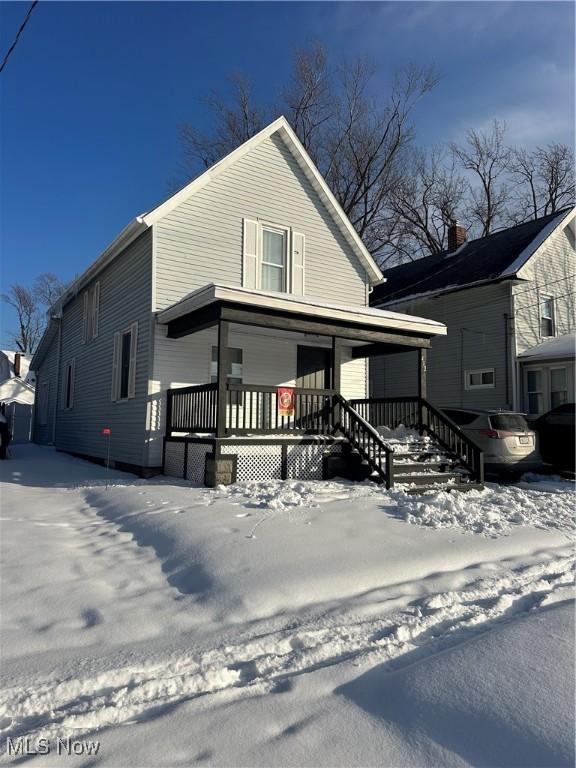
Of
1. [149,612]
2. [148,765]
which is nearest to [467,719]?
[148,765]

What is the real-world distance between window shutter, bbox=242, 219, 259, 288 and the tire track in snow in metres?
9.22

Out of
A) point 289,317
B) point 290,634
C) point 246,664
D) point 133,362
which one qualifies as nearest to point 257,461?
point 289,317

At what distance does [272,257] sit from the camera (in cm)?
1303

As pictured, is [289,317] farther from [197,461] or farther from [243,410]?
[197,461]

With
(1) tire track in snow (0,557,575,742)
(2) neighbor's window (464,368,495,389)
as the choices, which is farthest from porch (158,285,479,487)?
(2) neighbor's window (464,368,495,389)

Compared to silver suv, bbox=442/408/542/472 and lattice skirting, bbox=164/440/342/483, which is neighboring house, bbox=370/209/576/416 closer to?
silver suv, bbox=442/408/542/472

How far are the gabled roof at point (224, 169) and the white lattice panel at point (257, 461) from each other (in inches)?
197

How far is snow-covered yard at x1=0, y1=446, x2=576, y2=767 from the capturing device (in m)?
2.40

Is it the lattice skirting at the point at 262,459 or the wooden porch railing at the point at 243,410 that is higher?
the wooden porch railing at the point at 243,410

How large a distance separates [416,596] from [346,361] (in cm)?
968

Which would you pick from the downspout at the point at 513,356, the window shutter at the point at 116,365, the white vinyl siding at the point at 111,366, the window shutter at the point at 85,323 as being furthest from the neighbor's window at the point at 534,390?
the window shutter at the point at 85,323

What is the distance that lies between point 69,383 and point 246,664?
15795 mm

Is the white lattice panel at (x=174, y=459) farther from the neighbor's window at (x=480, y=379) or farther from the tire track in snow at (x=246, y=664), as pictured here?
the neighbor's window at (x=480, y=379)

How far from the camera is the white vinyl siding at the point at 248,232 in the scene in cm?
1153
